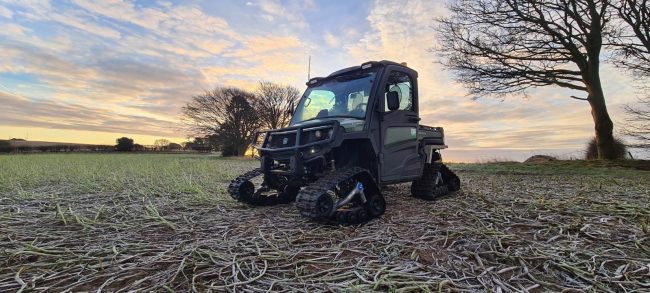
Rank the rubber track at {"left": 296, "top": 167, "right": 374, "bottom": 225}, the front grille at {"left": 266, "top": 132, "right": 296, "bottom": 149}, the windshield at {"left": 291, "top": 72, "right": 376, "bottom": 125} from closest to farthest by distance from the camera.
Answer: the rubber track at {"left": 296, "top": 167, "right": 374, "bottom": 225}, the front grille at {"left": 266, "top": 132, "right": 296, "bottom": 149}, the windshield at {"left": 291, "top": 72, "right": 376, "bottom": 125}

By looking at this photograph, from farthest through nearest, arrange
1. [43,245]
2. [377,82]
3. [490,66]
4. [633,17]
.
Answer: [490,66]
[633,17]
[377,82]
[43,245]

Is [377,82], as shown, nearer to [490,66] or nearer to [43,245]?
[43,245]

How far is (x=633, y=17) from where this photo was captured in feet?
45.9

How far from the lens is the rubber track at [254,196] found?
5.32m

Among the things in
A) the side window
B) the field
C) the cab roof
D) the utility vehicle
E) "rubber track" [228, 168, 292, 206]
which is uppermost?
the cab roof

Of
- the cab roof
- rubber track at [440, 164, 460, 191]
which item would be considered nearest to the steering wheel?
the cab roof

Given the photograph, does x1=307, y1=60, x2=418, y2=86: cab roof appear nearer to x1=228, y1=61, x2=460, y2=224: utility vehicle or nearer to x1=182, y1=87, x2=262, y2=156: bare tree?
x1=228, y1=61, x2=460, y2=224: utility vehicle

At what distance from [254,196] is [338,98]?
2.13 metres

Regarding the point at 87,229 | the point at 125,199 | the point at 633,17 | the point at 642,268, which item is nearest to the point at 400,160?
the point at 642,268

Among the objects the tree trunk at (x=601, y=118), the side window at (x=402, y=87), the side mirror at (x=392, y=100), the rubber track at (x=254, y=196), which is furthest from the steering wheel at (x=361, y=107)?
the tree trunk at (x=601, y=118)

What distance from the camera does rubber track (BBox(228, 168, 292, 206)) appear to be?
5323 mm

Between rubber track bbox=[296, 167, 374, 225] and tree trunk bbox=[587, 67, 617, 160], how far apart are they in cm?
1648

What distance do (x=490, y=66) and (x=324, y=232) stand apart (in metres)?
15.7

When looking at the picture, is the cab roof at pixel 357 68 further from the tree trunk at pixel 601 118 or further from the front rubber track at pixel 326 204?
the tree trunk at pixel 601 118
